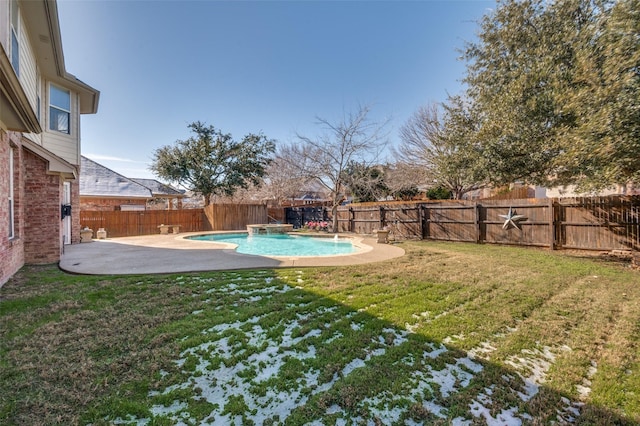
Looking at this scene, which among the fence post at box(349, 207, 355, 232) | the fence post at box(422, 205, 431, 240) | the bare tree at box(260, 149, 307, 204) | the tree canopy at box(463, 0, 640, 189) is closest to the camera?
the tree canopy at box(463, 0, 640, 189)

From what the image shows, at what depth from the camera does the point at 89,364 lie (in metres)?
2.73

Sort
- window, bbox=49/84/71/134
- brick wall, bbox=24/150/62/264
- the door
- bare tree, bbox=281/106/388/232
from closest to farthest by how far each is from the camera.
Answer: brick wall, bbox=24/150/62/264 < window, bbox=49/84/71/134 < the door < bare tree, bbox=281/106/388/232

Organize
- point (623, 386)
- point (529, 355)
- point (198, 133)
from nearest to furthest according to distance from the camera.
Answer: point (623, 386), point (529, 355), point (198, 133)

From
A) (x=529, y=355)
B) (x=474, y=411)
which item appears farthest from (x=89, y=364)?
(x=529, y=355)

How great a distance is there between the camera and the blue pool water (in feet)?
37.3

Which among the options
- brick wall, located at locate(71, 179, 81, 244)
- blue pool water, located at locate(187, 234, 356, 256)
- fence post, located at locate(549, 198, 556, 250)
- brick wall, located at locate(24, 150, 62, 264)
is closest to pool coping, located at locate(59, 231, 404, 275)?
brick wall, located at locate(24, 150, 62, 264)

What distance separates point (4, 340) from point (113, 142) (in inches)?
808

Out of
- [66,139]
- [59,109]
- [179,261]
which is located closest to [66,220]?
[66,139]

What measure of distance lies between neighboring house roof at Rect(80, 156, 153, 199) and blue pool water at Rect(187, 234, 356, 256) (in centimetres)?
852

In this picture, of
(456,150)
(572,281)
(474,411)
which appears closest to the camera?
(474,411)

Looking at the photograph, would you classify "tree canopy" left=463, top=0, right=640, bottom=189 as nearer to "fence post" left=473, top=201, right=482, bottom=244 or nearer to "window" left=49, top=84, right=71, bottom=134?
"fence post" left=473, top=201, right=482, bottom=244

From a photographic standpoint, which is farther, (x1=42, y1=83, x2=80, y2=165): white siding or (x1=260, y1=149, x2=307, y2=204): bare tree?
(x1=260, y1=149, x2=307, y2=204): bare tree

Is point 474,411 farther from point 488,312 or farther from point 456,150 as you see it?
point 456,150

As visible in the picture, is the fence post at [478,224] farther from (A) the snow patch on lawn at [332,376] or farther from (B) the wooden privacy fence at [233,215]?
(B) the wooden privacy fence at [233,215]
